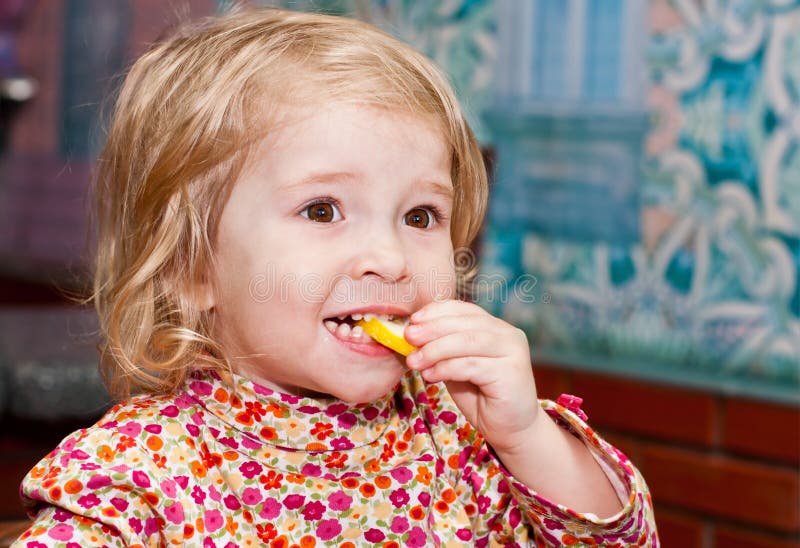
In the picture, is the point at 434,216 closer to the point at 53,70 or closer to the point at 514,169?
the point at 514,169

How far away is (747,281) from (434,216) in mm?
1252

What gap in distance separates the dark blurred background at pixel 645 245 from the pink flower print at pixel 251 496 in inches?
34.6

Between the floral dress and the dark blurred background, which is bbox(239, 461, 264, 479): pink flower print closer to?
the floral dress

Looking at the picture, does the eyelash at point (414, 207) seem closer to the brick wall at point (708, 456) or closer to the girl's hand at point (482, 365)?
the girl's hand at point (482, 365)

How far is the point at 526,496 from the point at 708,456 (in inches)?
53.2

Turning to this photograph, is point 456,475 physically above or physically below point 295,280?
below

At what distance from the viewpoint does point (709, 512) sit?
2.13 m

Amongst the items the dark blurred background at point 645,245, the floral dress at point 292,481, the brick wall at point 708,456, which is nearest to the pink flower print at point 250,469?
the floral dress at point 292,481

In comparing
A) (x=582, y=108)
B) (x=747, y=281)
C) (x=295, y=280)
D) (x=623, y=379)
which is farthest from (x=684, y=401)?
(x=295, y=280)

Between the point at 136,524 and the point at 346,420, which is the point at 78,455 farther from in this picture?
the point at 346,420

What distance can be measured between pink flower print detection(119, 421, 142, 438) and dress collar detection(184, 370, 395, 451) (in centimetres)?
8

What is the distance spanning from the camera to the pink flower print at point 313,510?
0.91 metres

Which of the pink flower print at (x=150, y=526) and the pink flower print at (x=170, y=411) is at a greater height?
the pink flower print at (x=170, y=411)

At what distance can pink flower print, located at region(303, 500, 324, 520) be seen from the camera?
914mm
